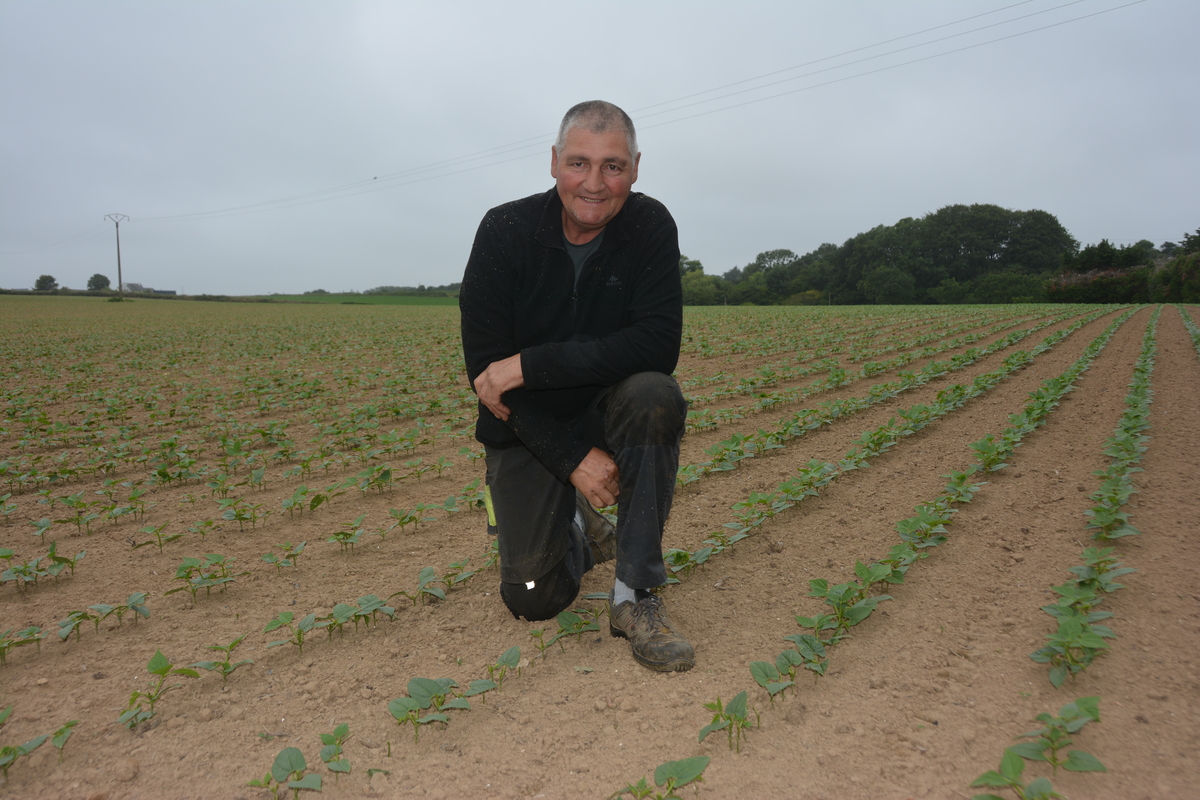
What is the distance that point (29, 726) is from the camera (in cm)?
196

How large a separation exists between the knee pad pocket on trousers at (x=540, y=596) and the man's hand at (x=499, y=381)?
65 centimetres

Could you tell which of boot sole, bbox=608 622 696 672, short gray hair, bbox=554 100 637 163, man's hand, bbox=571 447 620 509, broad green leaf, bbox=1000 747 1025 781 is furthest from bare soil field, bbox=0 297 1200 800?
short gray hair, bbox=554 100 637 163

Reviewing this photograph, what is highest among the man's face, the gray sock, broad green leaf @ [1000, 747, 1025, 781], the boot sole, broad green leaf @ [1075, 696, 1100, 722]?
the man's face

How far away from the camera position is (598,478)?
7.79 ft

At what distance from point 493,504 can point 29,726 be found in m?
1.51

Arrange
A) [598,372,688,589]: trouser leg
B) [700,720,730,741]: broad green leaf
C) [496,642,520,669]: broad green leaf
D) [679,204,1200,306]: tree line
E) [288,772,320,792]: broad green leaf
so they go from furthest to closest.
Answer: [679,204,1200,306]: tree line, [598,372,688,589]: trouser leg, [496,642,520,669]: broad green leaf, [700,720,730,741]: broad green leaf, [288,772,320,792]: broad green leaf

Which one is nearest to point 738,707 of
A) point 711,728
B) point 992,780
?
point 711,728

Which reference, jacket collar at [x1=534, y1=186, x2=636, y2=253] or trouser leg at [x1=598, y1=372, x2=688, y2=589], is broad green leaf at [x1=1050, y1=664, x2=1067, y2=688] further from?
jacket collar at [x1=534, y1=186, x2=636, y2=253]

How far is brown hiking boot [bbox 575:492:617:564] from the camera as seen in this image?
3.08 metres

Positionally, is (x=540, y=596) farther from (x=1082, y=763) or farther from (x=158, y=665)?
(x=1082, y=763)

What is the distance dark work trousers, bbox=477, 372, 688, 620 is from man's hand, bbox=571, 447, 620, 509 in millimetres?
37

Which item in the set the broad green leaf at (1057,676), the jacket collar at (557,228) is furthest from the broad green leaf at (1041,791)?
the jacket collar at (557,228)

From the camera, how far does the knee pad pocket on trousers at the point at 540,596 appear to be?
8.52 feet

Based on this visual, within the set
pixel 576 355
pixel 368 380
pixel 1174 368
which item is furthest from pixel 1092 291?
pixel 576 355
